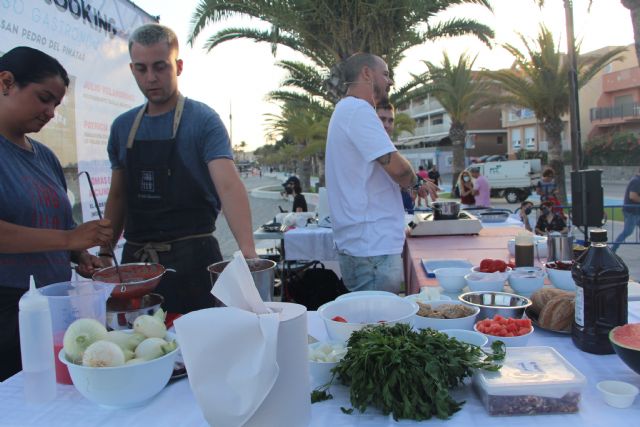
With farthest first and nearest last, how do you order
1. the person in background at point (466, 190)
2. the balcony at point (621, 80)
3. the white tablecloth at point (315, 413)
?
the balcony at point (621, 80), the person in background at point (466, 190), the white tablecloth at point (315, 413)

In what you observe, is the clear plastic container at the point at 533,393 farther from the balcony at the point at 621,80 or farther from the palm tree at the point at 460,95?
the balcony at the point at 621,80

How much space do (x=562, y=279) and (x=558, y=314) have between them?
0.43m

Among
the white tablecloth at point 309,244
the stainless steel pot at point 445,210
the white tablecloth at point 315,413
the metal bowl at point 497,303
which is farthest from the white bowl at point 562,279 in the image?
the white tablecloth at point 309,244

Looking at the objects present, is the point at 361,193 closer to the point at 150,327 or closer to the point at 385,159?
the point at 385,159

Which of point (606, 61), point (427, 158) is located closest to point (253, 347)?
point (606, 61)

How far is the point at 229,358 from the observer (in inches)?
37.5

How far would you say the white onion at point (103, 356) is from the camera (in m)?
1.15

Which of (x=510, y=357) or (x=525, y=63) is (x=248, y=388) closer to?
(x=510, y=357)

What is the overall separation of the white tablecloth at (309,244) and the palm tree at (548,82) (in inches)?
453

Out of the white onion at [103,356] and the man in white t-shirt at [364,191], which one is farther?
the man in white t-shirt at [364,191]

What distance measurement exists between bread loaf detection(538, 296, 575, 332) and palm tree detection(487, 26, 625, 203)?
46.7 feet

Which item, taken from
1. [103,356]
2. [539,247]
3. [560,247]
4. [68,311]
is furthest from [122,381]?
[539,247]

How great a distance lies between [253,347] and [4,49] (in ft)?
7.78

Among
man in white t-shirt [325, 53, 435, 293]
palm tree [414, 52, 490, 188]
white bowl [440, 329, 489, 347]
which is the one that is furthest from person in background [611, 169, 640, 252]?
palm tree [414, 52, 490, 188]
